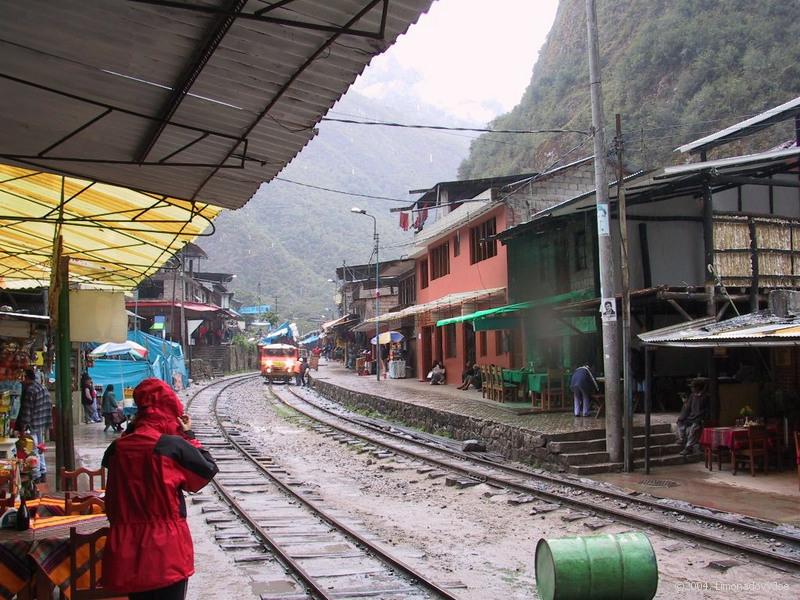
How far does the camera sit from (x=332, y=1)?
4246 millimetres

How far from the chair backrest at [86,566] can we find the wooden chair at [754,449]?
10.7 metres

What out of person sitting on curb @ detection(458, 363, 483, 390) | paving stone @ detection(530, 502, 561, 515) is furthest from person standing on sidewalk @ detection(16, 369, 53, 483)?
person sitting on curb @ detection(458, 363, 483, 390)

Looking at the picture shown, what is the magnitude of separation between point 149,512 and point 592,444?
11793 millimetres

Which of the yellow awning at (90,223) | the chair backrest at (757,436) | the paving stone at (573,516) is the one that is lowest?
the paving stone at (573,516)

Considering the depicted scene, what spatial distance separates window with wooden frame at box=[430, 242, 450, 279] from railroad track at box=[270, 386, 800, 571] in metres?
13.6

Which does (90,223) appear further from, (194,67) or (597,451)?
(597,451)

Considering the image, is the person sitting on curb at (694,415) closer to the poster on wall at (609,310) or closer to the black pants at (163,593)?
the poster on wall at (609,310)

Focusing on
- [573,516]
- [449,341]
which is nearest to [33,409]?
[573,516]

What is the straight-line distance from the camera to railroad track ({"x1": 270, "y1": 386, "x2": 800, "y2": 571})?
8305 millimetres

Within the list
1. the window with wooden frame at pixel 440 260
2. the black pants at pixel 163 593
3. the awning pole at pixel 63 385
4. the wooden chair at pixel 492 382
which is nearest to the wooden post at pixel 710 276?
the wooden chair at pixel 492 382

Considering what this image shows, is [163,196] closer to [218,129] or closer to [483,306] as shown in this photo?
[218,129]

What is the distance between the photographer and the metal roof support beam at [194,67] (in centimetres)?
426

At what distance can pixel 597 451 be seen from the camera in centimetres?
1424

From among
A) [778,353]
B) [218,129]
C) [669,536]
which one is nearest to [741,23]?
[778,353]
